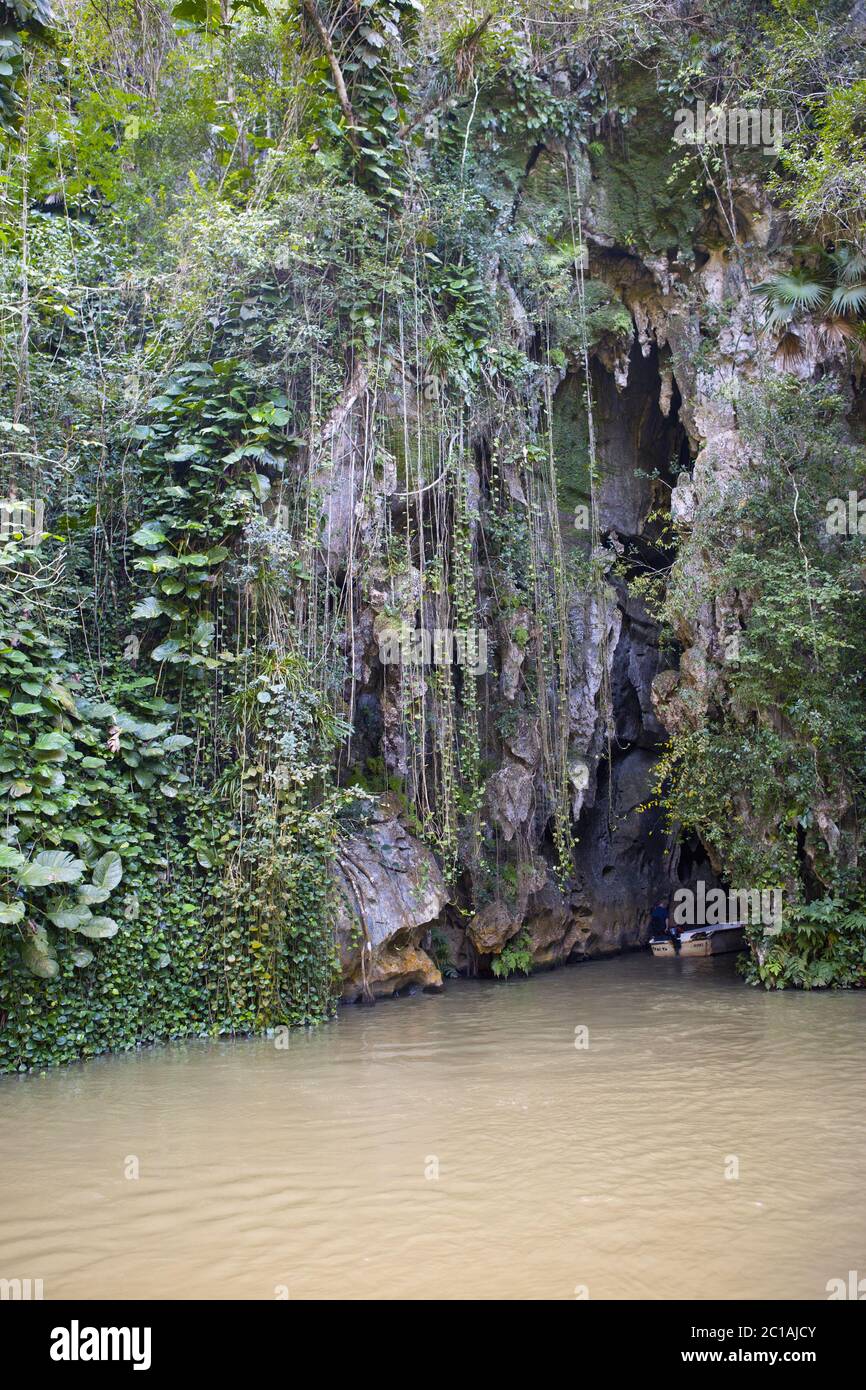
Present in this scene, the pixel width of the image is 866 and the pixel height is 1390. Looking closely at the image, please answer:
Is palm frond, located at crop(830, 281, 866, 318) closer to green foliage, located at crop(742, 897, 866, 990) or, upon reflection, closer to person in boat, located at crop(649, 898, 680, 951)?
green foliage, located at crop(742, 897, 866, 990)

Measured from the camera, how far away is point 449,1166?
434 cm

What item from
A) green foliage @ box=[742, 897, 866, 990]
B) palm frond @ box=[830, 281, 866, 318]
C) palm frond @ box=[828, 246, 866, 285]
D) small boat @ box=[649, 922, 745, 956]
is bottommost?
small boat @ box=[649, 922, 745, 956]

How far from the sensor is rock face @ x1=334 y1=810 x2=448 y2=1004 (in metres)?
9.12

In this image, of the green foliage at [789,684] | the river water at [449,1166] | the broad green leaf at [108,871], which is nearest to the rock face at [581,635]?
the green foliage at [789,684]

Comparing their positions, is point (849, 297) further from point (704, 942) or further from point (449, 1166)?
point (449, 1166)

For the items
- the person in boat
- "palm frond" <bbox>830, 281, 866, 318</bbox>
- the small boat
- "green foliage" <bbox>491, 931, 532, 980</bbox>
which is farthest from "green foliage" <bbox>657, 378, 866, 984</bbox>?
the person in boat

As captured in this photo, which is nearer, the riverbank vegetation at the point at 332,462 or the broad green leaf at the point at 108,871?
the broad green leaf at the point at 108,871

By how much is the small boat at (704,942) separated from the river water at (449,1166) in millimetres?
6247

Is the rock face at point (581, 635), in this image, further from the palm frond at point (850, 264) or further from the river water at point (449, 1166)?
the river water at point (449, 1166)

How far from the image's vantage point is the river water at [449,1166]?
3135 mm

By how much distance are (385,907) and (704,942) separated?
6519 millimetres

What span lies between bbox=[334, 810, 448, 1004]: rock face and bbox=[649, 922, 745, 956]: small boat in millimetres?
5189
